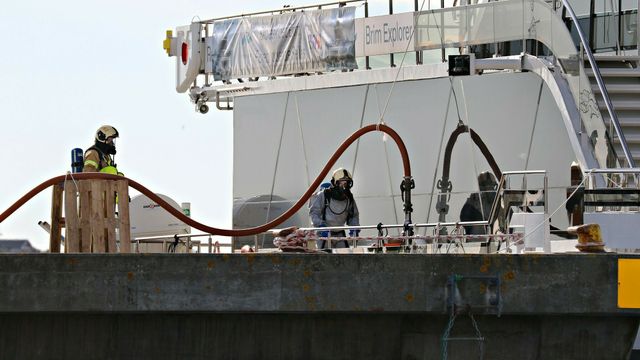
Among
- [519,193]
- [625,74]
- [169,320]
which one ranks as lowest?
[169,320]

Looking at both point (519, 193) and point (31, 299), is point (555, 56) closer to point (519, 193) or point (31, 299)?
point (519, 193)

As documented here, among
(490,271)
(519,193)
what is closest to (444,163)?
(519,193)

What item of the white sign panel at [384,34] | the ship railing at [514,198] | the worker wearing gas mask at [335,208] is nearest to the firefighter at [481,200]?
the worker wearing gas mask at [335,208]

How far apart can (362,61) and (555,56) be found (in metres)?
3.40

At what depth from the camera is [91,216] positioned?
33.7 ft

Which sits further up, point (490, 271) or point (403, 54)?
point (403, 54)

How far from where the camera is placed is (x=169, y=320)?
884 cm

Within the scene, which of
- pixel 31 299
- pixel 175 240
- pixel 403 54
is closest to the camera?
pixel 31 299

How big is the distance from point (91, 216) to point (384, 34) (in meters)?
9.05

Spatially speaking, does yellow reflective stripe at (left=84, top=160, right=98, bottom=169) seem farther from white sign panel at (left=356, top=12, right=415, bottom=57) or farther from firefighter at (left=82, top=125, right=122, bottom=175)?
white sign panel at (left=356, top=12, right=415, bottom=57)

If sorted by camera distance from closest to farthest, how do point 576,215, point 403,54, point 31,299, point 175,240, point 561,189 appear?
point 31,299 < point 576,215 < point 561,189 < point 175,240 < point 403,54

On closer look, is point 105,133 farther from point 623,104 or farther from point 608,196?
point 623,104

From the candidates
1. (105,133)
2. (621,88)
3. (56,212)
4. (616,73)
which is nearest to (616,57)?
(616,73)

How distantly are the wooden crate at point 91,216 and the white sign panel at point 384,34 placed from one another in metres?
8.52
